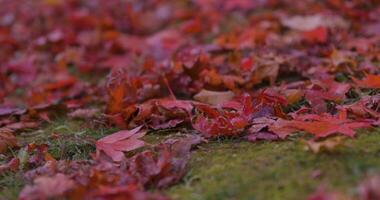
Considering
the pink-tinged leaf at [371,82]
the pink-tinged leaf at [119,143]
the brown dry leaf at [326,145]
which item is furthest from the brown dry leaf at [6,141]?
the pink-tinged leaf at [371,82]

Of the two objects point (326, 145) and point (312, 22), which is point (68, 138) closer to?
point (326, 145)

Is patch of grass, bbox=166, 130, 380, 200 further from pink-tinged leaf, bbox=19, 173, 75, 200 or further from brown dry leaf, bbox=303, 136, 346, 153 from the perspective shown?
pink-tinged leaf, bbox=19, 173, 75, 200

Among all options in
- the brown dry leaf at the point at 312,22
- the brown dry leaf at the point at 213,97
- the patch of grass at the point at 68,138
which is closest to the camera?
the patch of grass at the point at 68,138

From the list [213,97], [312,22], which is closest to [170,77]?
[213,97]

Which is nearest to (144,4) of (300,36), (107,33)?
(107,33)

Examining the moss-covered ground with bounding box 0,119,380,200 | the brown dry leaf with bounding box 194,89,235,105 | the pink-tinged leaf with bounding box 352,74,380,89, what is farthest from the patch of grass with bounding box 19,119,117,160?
the pink-tinged leaf with bounding box 352,74,380,89

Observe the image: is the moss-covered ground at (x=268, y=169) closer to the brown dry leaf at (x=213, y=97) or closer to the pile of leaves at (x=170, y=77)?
the pile of leaves at (x=170, y=77)
